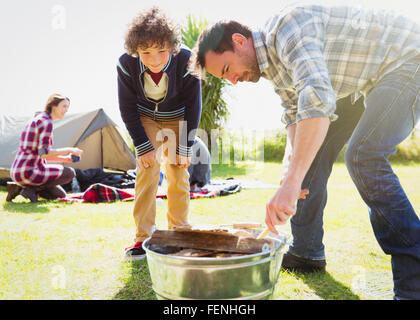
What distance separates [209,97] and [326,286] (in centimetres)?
973

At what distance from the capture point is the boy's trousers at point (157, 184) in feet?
7.73

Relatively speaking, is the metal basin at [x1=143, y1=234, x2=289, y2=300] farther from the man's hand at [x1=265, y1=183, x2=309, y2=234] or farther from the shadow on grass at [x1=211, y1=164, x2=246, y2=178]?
the shadow on grass at [x1=211, y1=164, x2=246, y2=178]

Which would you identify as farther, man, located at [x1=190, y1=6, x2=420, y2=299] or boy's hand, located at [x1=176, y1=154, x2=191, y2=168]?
boy's hand, located at [x1=176, y1=154, x2=191, y2=168]

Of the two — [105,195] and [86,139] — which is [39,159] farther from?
[86,139]

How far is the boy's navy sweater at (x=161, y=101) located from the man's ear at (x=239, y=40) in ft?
2.78

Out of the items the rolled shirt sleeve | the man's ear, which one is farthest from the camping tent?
the rolled shirt sleeve

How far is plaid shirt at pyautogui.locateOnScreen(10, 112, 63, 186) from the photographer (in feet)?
13.7

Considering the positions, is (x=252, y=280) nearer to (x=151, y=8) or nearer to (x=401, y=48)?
(x=401, y=48)

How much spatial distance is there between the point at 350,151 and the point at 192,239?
2.52 feet

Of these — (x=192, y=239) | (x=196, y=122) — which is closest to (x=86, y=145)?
(x=196, y=122)

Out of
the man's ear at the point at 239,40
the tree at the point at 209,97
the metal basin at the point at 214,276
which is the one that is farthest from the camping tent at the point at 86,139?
the metal basin at the point at 214,276

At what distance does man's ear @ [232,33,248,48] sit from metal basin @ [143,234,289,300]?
0.84 meters

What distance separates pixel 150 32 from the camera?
1.96 metres

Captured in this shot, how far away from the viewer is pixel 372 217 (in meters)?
1.54
